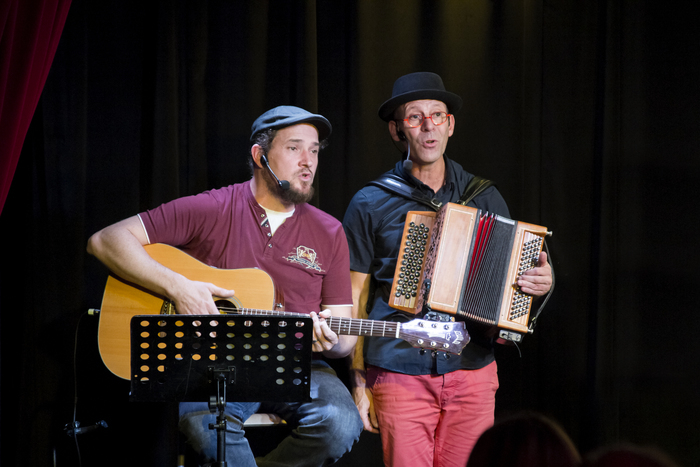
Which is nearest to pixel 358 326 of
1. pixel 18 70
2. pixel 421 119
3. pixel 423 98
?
pixel 421 119

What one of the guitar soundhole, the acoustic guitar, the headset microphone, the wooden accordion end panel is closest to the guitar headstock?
the acoustic guitar

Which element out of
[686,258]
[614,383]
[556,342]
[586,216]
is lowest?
[614,383]

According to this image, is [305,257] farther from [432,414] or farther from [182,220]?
[432,414]

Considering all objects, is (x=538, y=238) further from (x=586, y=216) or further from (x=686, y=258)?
(x=686, y=258)

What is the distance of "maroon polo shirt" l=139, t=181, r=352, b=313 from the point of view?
266cm

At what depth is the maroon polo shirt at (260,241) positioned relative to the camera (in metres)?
Result: 2.66

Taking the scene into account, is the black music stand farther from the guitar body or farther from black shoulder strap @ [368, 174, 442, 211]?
black shoulder strap @ [368, 174, 442, 211]

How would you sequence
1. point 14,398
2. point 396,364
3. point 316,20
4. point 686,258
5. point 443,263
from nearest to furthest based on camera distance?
point 443,263, point 396,364, point 14,398, point 316,20, point 686,258

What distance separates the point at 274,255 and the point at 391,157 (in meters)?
1.07

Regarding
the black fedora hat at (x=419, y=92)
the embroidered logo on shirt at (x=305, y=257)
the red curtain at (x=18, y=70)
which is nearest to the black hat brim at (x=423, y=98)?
the black fedora hat at (x=419, y=92)

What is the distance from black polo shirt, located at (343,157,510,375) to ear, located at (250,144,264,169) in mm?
507

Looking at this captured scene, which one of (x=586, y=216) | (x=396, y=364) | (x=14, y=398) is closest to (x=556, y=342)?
(x=586, y=216)

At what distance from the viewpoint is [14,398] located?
2.91 metres

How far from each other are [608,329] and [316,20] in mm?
2478
